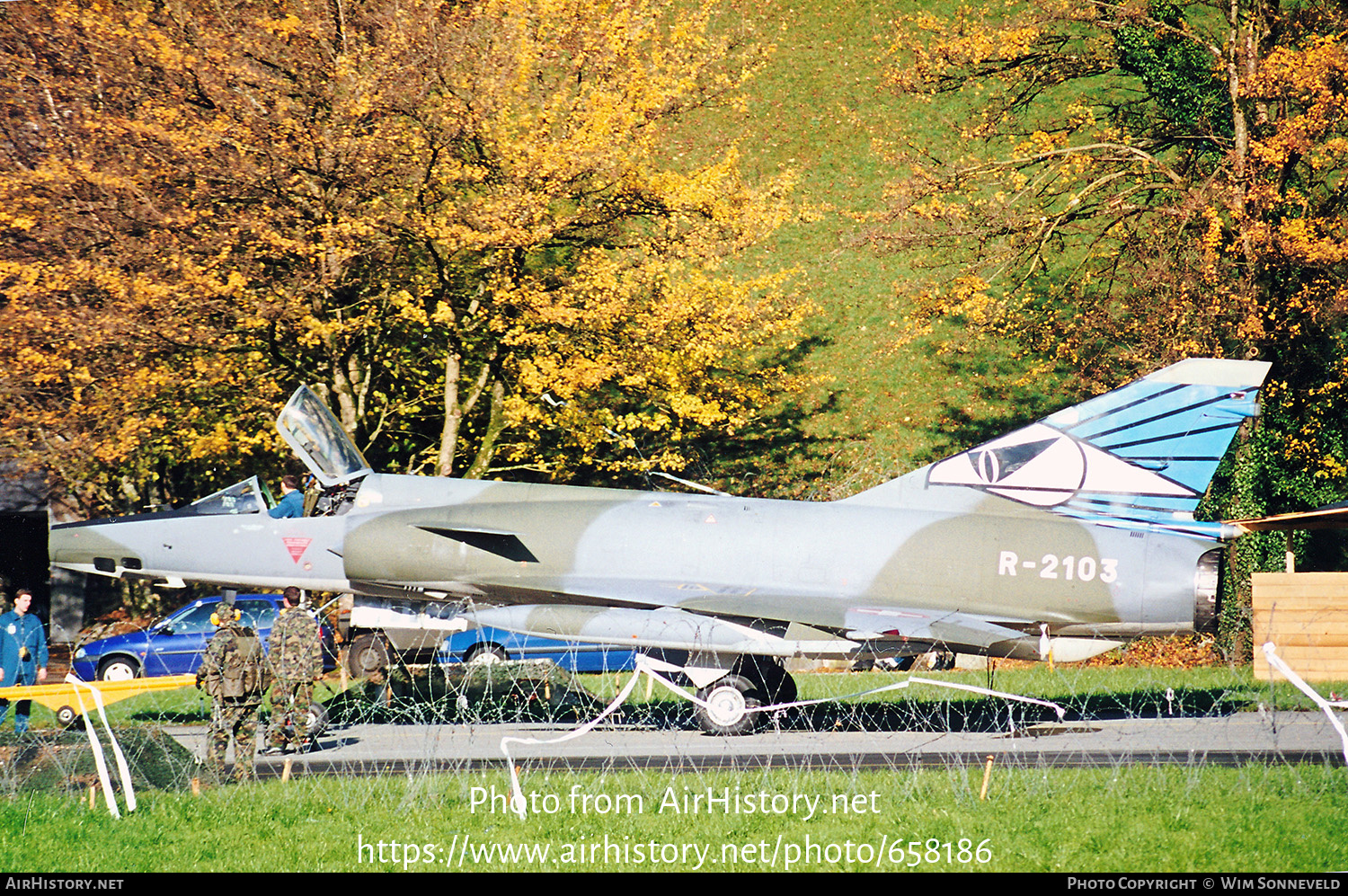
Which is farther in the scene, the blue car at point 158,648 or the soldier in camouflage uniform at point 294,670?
the blue car at point 158,648

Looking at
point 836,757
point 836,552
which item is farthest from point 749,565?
point 836,757

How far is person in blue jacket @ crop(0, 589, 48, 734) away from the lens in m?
13.0

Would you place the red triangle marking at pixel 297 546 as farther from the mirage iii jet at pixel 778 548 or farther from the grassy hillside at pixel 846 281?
the grassy hillside at pixel 846 281

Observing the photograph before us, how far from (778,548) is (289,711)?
6105mm

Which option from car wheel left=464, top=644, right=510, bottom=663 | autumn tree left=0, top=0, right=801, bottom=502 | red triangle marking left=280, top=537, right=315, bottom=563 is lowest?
car wheel left=464, top=644, right=510, bottom=663

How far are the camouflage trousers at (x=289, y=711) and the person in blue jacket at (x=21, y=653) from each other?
10.0 feet

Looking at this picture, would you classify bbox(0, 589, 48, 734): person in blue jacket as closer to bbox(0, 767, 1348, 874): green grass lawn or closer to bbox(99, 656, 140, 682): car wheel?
bbox(0, 767, 1348, 874): green grass lawn

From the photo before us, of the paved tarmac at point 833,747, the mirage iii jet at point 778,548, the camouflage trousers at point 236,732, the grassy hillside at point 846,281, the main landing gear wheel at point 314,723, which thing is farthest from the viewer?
the grassy hillside at point 846,281

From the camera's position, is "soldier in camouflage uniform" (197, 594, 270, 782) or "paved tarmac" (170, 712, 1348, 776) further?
"paved tarmac" (170, 712, 1348, 776)

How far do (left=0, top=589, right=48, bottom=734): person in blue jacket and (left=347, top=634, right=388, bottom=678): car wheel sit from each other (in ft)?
13.3

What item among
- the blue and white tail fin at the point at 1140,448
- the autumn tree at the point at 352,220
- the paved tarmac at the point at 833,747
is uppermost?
the autumn tree at the point at 352,220

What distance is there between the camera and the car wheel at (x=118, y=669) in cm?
1778

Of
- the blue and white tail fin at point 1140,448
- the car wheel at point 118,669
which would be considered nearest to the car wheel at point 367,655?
the car wheel at point 118,669

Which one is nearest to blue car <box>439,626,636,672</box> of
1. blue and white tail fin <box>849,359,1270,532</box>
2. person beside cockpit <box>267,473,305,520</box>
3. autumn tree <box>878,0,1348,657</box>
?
person beside cockpit <box>267,473,305,520</box>
